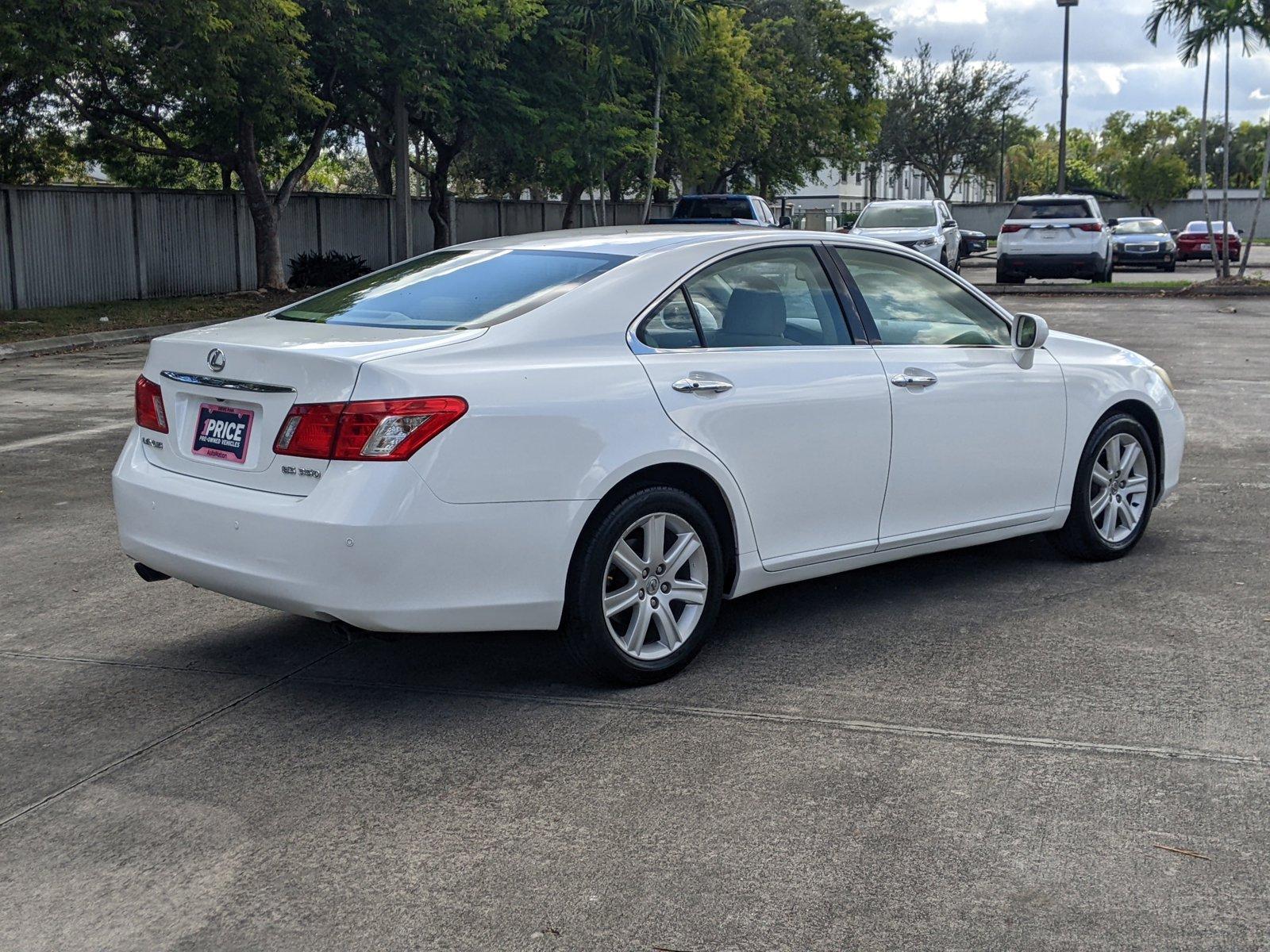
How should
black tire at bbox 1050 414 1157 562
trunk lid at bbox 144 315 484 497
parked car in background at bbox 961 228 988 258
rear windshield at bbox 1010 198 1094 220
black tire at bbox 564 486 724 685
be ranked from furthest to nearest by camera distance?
parked car in background at bbox 961 228 988 258, rear windshield at bbox 1010 198 1094 220, black tire at bbox 1050 414 1157 562, black tire at bbox 564 486 724 685, trunk lid at bbox 144 315 484 497

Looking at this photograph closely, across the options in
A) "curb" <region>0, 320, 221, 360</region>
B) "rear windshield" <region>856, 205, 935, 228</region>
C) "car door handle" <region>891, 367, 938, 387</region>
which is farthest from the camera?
"rear windshield" <region>856, 205, 935, 228</region>

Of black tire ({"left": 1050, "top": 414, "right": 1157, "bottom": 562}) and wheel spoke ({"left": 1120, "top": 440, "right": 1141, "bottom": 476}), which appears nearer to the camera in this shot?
black tire ({"left": 1050, "top": 414, "right": 1157, "bottom": 562})

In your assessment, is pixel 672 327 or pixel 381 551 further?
pixel 672 327

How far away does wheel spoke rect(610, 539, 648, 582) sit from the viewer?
4.88m

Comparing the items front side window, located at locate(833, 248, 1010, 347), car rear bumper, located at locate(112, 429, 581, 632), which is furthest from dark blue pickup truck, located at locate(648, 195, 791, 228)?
car rear bumper, located at locate(112, 429, 581, 632)

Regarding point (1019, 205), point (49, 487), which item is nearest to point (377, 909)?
point (49, 487)

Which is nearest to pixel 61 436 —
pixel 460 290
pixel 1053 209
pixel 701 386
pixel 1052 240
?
pixel 460 290

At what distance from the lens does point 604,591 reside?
15.9ft

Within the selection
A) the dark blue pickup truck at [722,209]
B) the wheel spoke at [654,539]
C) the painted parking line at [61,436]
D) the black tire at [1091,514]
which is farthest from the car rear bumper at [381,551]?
the dark blue pickup truck at [722,209]

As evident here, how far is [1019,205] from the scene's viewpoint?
30.0 meters

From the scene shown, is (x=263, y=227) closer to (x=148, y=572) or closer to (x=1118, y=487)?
(x=1118, y=487)

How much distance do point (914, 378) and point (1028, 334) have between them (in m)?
0.77

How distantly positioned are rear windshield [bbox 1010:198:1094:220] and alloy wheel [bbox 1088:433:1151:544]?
23.9 meters

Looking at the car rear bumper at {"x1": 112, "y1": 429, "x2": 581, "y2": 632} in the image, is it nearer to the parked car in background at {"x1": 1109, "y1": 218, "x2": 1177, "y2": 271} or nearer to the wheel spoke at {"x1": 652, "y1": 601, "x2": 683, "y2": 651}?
the wheel spoke at {"x1": 652, "y1": 601, "x2": 683, "y2": 651}
